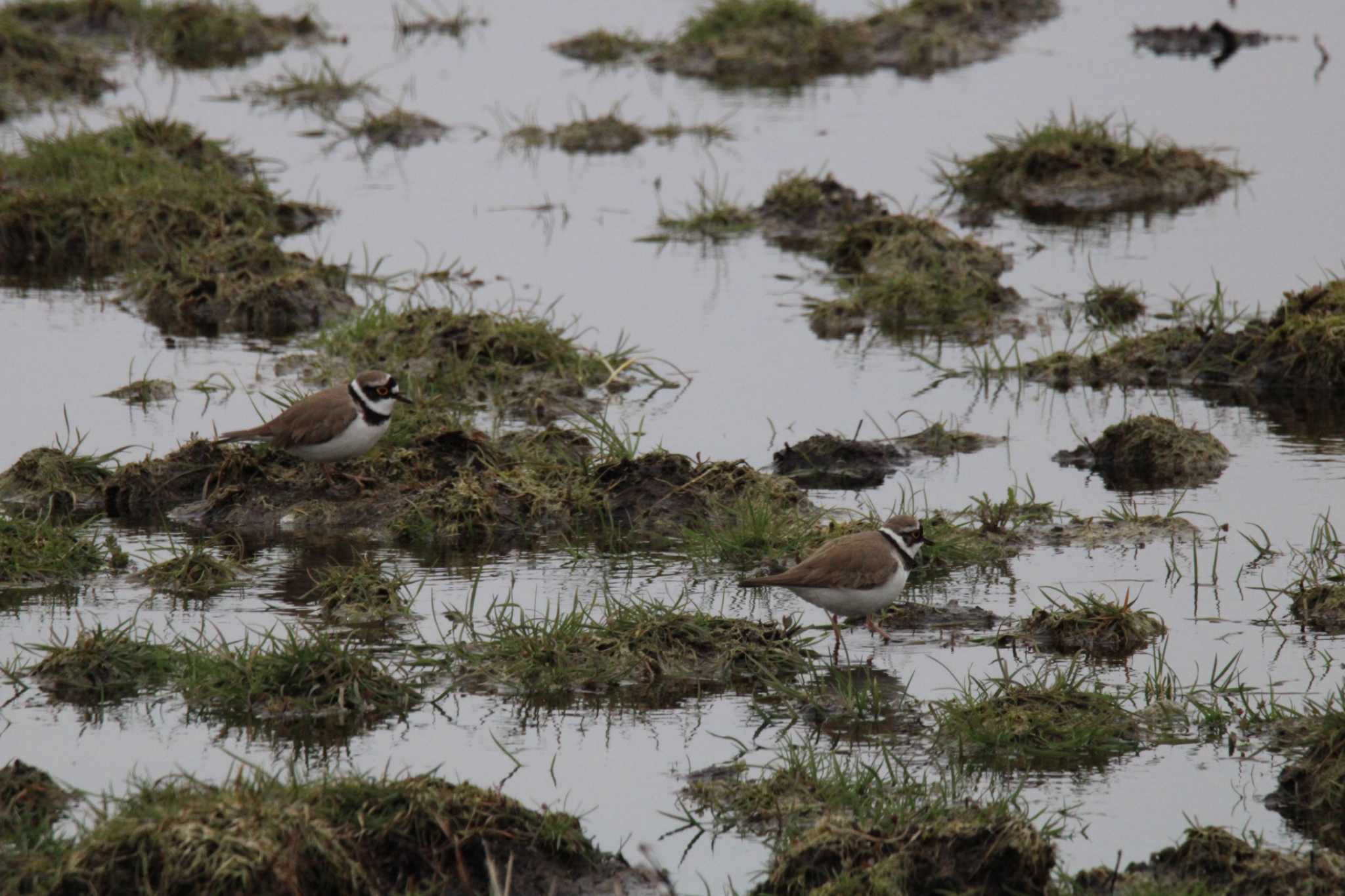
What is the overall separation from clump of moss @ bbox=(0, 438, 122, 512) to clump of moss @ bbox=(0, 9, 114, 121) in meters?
12.0

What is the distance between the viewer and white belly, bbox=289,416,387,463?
10789mm

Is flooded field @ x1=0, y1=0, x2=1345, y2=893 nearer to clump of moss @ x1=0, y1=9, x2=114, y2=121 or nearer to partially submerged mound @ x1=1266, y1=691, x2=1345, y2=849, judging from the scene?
partially submerged mound @ x1=1266, y1=691, x2=1345, y2=849

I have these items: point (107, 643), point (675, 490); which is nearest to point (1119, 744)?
point (675, 490)

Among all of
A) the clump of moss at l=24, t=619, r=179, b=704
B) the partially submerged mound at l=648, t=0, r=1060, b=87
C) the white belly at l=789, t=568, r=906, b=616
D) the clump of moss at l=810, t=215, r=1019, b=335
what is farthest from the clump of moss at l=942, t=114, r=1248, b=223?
the clump of moss at l=24, t=619, r=179, b=704

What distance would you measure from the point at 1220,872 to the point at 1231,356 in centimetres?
775

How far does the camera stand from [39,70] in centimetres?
2297

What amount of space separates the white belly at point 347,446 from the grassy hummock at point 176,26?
52.5 feet

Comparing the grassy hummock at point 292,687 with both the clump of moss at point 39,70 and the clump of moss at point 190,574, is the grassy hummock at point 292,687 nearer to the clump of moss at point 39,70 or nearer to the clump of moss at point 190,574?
the clump of moss at point 190,574

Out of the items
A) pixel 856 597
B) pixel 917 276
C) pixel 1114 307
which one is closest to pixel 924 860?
pixel 856 597

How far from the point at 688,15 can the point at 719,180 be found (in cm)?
786

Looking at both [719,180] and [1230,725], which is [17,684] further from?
[719,180]

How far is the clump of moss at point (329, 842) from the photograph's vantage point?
6.13 metres

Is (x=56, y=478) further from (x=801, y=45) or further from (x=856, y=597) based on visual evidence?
(x=801, y=45)

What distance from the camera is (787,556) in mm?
9961
